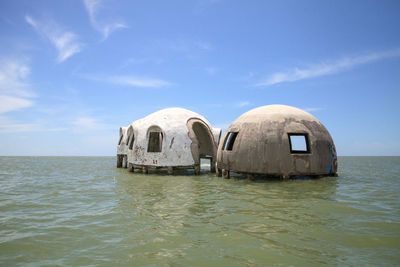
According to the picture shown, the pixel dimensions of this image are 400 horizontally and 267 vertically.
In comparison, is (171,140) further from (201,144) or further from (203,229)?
(203,229)

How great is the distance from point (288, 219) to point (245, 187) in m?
4.48

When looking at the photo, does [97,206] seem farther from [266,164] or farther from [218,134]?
[218,134]

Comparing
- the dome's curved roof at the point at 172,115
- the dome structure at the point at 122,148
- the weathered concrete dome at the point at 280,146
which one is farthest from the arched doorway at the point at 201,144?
the dome structure at the point at 122,148

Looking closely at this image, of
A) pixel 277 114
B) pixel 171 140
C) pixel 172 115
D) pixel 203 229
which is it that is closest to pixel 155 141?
pixel 172 115

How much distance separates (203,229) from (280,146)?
7058 mm

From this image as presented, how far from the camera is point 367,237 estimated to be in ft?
15.4

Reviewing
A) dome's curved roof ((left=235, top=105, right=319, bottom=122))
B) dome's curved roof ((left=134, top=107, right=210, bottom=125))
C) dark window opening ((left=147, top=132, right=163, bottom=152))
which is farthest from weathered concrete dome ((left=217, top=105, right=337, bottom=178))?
dark window opening ((left=147, top=132, right=163, bottom=152))

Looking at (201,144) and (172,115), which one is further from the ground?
(172,115)

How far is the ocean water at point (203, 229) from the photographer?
3854mm

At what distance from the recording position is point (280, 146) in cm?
1111

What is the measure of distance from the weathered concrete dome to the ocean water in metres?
2.28

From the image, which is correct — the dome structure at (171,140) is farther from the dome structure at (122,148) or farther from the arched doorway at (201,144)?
the dome structure at (122,148)

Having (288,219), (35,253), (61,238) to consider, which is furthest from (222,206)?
(35,253)

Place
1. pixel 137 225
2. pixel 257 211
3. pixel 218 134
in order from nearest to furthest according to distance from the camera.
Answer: pixel 137 225 → pixel 257 211 → pixel 218 134
